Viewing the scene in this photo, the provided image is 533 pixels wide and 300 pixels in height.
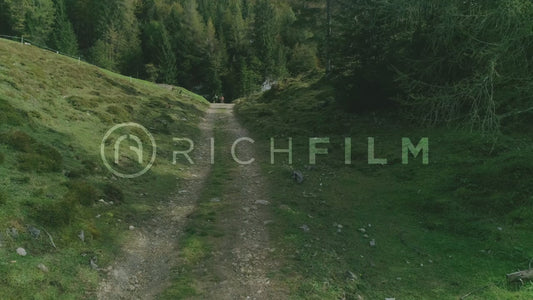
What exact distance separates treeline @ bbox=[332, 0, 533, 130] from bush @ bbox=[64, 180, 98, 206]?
11213mm

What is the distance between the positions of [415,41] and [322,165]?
8407 millimetres

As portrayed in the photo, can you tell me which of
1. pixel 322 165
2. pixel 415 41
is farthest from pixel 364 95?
pixel 322 165

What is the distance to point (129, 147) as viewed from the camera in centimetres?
1928

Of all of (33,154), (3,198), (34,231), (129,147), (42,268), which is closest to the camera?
(42,268)

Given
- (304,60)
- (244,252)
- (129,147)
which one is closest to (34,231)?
(244,252)

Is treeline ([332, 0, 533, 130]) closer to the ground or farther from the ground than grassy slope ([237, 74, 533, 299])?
farther from the ground

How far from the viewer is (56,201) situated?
10703mm

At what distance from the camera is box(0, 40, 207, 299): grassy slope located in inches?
319

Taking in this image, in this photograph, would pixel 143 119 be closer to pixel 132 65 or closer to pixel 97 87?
pixel 97 87

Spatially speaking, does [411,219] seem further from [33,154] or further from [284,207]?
[33,154]

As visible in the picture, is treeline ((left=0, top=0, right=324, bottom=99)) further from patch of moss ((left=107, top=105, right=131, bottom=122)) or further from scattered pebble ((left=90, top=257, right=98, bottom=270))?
scattered pebble ((left=90, top=257, right=98, bottom=270))

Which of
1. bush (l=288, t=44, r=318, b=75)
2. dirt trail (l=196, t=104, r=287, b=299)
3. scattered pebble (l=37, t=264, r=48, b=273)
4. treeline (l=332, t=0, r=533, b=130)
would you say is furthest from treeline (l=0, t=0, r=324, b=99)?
scattered pebble (l=37, t=264, r=48, b=273)

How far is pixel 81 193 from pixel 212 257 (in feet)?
16.6

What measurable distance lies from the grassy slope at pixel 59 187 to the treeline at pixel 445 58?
34.8 feet
